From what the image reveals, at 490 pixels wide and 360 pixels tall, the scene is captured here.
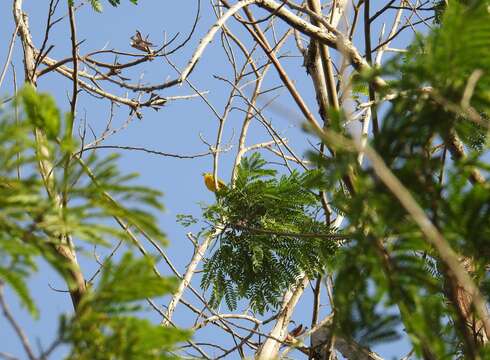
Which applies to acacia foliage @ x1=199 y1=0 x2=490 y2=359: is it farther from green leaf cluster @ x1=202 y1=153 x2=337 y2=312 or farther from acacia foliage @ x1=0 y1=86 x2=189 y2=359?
green leaf cluster @ x1=202 y1=153 x2=337 y2=312

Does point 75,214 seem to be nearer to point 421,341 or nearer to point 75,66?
point 421,341

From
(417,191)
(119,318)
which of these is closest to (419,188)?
(417,191)

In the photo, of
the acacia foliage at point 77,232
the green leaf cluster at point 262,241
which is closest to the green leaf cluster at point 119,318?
the acacia foliage at point 77,232

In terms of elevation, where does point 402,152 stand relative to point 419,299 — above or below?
above

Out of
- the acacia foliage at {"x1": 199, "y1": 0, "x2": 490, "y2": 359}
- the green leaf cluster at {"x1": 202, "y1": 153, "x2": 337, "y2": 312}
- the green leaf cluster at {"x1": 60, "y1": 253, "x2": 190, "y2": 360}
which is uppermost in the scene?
the green leaf cluster at {"x1": 202, "y1": 153, "x2": 337, "y2": 312}

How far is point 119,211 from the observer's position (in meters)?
1.39

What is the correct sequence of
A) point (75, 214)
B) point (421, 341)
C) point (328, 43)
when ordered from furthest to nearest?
point (328, 43) < point (421, 341) < point (75, 214)

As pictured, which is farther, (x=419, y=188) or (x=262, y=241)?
(x=262, y=241)

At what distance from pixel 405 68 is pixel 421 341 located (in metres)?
0.51

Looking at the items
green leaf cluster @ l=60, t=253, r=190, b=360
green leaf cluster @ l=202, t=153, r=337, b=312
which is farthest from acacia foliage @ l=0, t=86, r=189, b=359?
green leaf cluster @ l=202, t=153, r=337, b=312

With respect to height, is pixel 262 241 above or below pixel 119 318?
above

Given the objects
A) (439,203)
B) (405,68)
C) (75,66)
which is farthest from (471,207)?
(75,66)

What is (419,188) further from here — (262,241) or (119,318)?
(262,241)

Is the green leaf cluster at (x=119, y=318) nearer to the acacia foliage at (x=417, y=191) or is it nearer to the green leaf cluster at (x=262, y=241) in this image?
the acacia foliage at (x=417, y=191)
